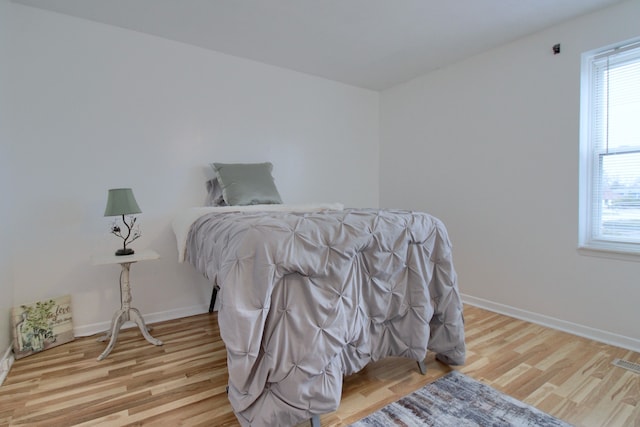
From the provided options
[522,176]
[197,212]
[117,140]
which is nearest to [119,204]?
A: [197,212]

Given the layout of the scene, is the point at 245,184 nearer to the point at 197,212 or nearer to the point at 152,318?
the point at 197,212

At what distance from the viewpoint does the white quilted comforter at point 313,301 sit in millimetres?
1256

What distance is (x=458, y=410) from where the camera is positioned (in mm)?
1533

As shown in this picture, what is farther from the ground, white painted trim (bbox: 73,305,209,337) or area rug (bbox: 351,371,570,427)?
white painted trim (bbox: 73,305,209,337)

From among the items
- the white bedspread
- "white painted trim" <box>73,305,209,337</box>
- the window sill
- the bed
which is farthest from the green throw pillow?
the window sill

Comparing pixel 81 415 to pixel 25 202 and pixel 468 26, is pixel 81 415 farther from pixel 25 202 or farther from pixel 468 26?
pixel 468 26

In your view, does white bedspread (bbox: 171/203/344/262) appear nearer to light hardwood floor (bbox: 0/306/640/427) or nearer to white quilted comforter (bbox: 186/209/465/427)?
white quilted comforter (bbox: 186/209/465/427)

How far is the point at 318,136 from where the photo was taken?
3.64 metres

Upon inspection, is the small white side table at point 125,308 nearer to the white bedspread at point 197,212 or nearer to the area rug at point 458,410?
the white bedspread at point 197,212

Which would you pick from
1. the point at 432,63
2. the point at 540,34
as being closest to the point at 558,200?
the point at 540,34

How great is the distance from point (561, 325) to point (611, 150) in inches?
53.5

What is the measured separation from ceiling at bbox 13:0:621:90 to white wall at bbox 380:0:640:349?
0.74ft

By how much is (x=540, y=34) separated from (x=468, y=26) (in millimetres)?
606

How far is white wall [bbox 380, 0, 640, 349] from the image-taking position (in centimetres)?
232
